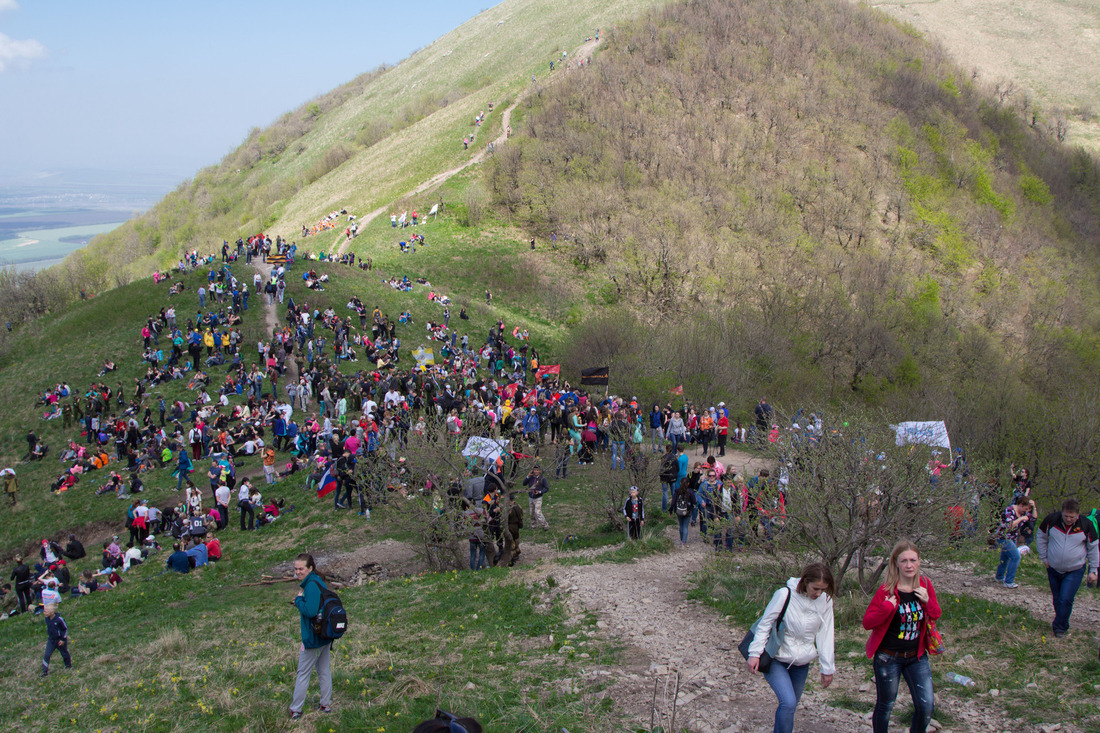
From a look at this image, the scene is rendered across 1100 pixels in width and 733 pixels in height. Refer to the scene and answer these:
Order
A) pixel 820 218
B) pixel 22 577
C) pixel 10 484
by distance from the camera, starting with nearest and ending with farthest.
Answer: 1. pixel 22 577
2. pixel 10 484
3. pixel 820 218

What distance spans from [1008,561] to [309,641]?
30.1 ft

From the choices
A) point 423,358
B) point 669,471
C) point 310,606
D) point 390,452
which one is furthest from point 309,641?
point 423,358

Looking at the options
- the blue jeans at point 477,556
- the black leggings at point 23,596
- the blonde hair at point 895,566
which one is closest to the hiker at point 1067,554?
the blonde hair at point 895,566

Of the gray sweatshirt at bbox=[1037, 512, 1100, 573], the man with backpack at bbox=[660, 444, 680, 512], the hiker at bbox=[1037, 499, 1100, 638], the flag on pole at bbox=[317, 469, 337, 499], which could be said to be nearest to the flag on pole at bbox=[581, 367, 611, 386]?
the flag on pole at bbox=[317, 469, 337, 499]

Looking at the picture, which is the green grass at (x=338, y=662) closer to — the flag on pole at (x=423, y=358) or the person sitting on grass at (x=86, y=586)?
the person sitting on grass at (x=86, y=586)

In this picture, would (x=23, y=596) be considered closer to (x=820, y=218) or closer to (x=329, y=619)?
(x=329, y=619)

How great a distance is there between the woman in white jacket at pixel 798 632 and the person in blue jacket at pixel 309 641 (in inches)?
140

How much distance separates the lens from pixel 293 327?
31.9m

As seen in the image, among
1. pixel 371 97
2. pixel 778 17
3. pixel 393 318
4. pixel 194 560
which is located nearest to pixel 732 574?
pixel 194 560

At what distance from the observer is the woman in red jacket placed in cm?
516

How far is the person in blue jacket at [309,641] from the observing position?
6.32 meters

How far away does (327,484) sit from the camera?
757 inches

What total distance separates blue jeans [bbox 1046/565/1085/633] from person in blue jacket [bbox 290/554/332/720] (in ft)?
24.4

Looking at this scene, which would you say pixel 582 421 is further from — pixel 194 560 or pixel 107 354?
pixel 107 354
